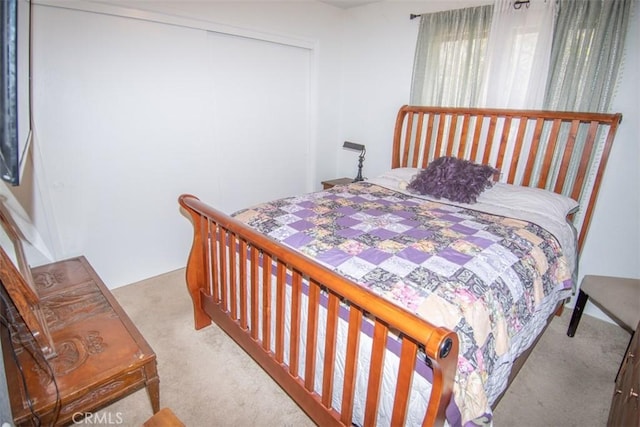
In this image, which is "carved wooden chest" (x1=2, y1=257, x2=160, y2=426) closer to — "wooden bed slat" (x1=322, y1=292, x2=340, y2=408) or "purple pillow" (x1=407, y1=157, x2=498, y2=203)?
"wooden bed slat" (x1=322, y1=292, x2=340, y2=408)

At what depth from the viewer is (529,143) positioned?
8.25ft

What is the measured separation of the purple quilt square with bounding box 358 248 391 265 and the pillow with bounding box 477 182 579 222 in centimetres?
119

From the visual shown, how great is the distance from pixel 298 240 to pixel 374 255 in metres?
0.38

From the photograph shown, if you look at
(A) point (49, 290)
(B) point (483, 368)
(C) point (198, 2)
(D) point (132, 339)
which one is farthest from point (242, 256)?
(C) point (198, 2)

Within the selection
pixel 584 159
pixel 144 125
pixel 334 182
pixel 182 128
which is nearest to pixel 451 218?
pixel 584 159

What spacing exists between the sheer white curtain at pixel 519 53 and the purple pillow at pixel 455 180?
595mm

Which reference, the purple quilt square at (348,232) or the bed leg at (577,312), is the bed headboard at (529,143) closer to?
the bed leg at (577,312)

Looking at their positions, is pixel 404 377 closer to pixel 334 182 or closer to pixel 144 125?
pixel 144 125

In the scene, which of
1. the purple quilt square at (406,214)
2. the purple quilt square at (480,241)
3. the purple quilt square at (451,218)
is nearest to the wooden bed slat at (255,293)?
the purple quilt square at (406,214)

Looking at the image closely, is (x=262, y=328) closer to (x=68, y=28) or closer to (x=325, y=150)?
(x=68, y=28)

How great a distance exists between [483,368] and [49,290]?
185 centimetres

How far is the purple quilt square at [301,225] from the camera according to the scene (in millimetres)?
1792

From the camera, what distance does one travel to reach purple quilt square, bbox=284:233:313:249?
1613 millimetres

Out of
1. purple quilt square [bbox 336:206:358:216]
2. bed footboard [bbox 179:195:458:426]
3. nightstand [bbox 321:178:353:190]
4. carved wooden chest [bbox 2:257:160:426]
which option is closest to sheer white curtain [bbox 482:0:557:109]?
purple quilt square [bbox 336:206:358:216]
